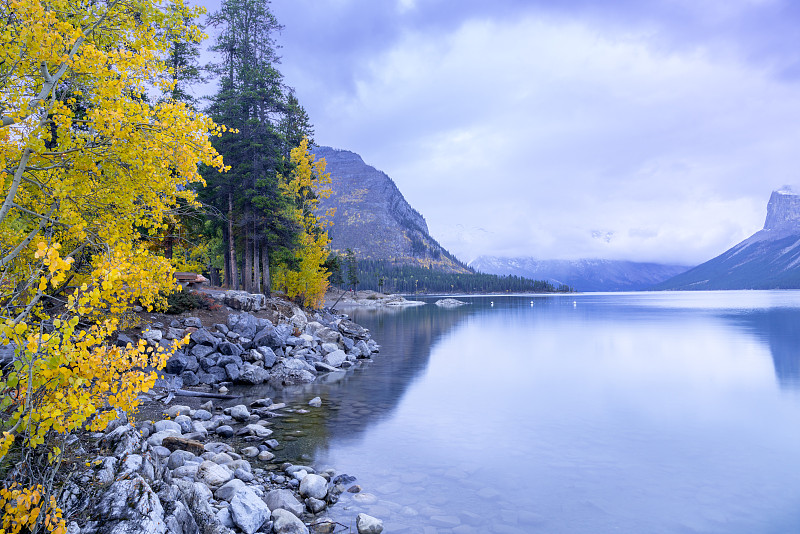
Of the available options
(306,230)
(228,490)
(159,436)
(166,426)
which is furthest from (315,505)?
(306,230)

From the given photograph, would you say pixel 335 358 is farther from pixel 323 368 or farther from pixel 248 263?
pixel 248 263

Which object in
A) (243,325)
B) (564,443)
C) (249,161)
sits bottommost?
(564,443)

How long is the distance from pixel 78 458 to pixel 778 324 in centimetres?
6890

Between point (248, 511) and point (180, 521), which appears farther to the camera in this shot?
point (248, 511)

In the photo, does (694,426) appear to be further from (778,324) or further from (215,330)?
(778,324)

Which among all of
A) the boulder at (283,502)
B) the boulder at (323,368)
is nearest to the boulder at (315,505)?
the boulder at (283,502)

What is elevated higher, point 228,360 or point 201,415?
point 228,360

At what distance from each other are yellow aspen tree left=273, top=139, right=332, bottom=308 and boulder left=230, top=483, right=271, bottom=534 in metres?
30.3

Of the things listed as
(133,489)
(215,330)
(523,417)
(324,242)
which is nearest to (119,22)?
(133,489)

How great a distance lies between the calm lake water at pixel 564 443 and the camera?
9.88 m

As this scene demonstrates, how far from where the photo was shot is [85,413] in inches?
181

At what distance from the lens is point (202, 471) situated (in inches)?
381

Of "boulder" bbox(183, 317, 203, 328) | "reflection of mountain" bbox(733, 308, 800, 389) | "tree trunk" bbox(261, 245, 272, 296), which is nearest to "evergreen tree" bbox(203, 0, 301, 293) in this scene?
"tree trunk" bbox(261, 245, 272, 296)

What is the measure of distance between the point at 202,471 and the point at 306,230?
32.4 m
